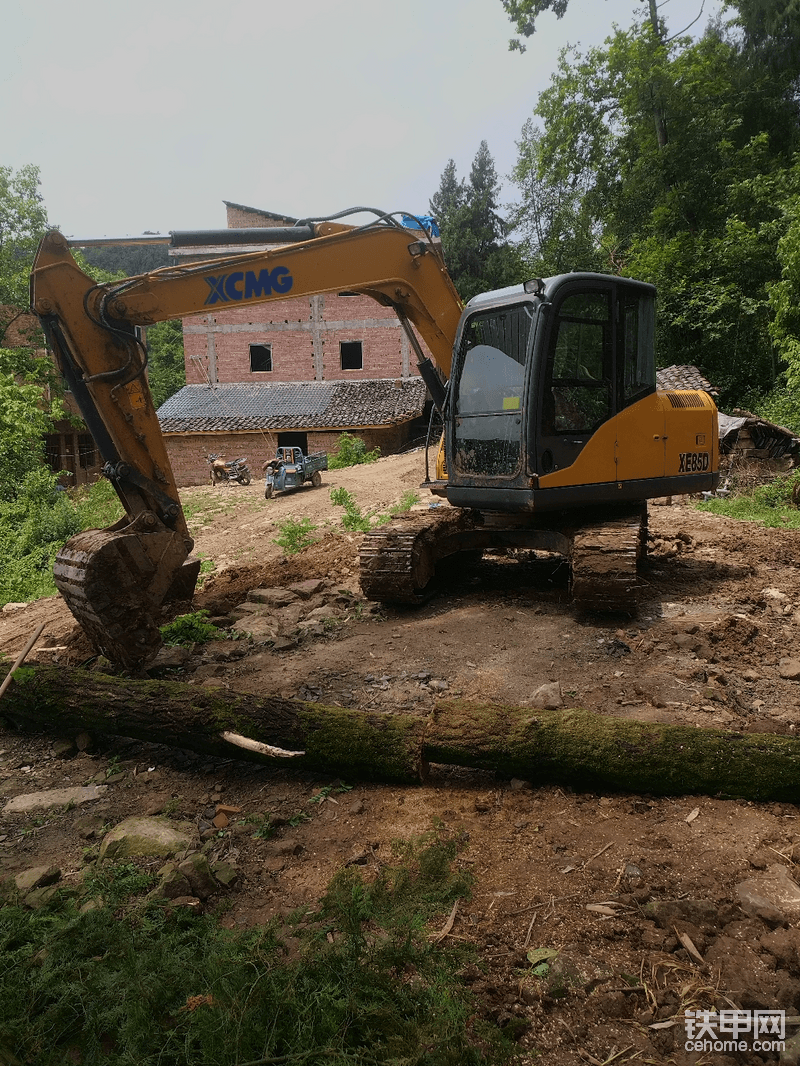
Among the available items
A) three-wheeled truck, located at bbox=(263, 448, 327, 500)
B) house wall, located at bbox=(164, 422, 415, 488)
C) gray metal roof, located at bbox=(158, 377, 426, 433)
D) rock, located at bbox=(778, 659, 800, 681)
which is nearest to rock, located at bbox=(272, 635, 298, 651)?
rock, located at bbox=(778, 659, 800, 681)

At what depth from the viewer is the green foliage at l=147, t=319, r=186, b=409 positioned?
119ft

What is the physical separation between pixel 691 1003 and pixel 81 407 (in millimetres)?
5254

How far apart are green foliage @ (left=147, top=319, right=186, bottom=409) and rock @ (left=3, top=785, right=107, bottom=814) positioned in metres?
33.7

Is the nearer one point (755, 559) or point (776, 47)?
point (755, 559)

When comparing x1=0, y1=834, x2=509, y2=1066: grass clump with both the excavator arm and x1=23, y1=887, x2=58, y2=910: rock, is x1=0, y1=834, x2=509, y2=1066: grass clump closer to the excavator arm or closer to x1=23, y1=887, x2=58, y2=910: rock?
Answer: x1=23, y1=887, x2=58, y2=910: rock

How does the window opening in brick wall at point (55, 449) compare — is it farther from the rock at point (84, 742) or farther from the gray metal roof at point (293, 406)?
the rock at point (84, 742)

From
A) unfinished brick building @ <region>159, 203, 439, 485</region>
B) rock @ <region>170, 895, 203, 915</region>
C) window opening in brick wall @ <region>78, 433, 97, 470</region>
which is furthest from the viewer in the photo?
window opening in brick wall @ <region>78, 433, 97, 470</region>

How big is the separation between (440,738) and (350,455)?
1825cm

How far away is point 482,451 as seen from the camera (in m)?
6.33

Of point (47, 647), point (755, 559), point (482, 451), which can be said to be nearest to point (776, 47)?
point (755, 559)

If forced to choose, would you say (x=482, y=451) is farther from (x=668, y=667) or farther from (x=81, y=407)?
(x=81, y=407)

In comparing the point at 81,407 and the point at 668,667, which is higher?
the point at 81,407

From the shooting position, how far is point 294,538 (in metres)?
10.5

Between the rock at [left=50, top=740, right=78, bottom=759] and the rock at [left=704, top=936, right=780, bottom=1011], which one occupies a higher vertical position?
the rock at [left=704, top=936, right=780, bottom=1011]
